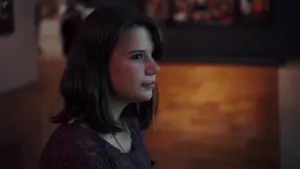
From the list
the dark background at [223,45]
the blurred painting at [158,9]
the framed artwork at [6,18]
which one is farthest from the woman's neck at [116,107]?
the blurred painting at [158,9]

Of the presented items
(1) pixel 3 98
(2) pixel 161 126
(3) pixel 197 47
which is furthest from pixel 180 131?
(1) pixel 3 98

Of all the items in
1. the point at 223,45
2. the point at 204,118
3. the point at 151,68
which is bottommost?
the point at 204,118

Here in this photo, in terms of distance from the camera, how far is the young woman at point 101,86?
2.29 feet

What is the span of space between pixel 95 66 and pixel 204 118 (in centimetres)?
148

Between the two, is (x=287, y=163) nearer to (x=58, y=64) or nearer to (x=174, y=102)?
(x=174, y=102)

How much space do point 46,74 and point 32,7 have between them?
1.10ft

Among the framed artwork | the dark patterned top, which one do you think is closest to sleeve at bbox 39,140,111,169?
the dark patterned top

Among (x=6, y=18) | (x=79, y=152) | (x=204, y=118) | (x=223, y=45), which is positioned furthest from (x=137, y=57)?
(x=223, y=45)

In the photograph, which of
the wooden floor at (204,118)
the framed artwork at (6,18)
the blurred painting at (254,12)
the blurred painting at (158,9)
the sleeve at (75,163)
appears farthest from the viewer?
the blurred painting at (158,9)

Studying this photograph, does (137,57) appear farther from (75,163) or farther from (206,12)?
(206,12)

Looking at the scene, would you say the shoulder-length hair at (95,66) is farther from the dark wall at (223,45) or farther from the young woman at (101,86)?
the dark wall at (223,45)

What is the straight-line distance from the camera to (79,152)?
0.69m

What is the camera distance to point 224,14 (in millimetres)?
2363

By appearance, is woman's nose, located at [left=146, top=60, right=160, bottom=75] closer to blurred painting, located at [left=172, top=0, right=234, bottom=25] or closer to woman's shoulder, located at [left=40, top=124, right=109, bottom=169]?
woman's shoulder, located at [left=40, top=124, right=109, bottom=169]
